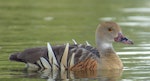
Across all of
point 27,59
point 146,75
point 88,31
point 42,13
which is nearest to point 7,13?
point 42,13

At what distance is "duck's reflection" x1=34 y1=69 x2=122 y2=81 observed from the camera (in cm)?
1495

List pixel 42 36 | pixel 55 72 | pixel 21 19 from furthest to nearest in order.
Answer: pixel 21 19
pixel 42 36
pixel 55 72

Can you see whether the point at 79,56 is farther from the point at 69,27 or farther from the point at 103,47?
the point at 69,27

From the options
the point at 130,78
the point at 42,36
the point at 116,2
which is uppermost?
the point at 116,2

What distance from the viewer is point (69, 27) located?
23.5 meters

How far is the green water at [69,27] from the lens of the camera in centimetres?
1575

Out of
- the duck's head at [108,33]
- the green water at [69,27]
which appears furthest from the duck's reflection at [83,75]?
the duck's head at [108,33]

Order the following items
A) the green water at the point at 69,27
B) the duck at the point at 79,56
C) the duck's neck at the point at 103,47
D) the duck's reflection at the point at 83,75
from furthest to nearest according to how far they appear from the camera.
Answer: the duck's neck at the point at 103,47 < the duck at the point at 79,56 < the green water at the point at 69,27 < the duck's reflection at the point at 83,75

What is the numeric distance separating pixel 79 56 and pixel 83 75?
2.13 ft

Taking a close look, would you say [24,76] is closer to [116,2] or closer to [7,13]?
[7,13]

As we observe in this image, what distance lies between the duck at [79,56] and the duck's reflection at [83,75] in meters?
0.16

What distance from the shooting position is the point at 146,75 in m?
15.0

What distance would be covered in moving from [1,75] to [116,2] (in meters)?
16.4

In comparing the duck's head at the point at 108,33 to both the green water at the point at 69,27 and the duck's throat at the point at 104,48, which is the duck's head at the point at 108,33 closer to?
the duck's throat at the point at 104,48
